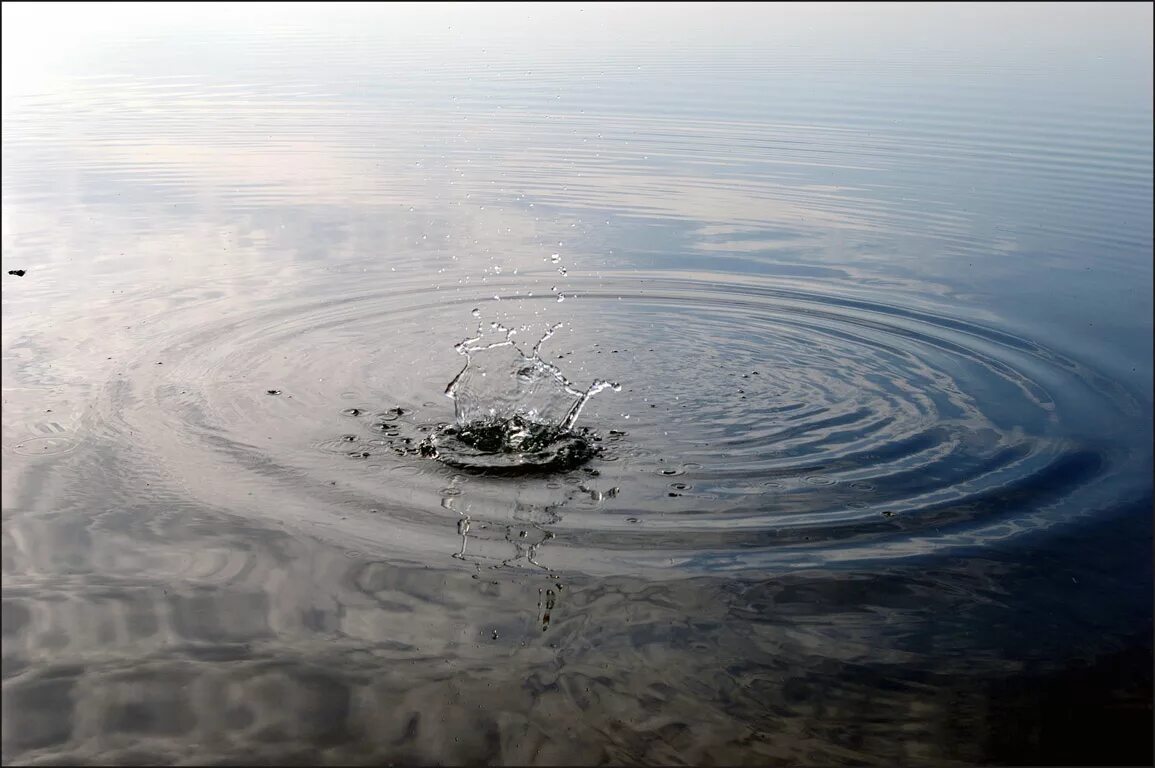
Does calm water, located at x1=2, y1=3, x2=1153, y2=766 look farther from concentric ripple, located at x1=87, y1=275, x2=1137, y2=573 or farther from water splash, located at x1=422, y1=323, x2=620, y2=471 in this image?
water splash, located at x1=422, y1=323, x2=620, y2=471

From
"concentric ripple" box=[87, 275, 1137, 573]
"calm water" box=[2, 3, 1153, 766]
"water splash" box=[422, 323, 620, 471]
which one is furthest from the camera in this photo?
"water splash" box=[422, 323, 620, 471]

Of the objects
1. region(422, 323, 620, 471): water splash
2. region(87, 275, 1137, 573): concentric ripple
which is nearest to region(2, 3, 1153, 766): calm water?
region(87, 275, 1137, 573): concentric ripple

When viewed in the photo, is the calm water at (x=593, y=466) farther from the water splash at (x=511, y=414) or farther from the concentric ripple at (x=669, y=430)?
the water splash at (x=511, y=414)

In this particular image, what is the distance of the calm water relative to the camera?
16.6 feet

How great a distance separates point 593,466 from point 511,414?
1003 millimetres

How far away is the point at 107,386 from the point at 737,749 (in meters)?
5.63

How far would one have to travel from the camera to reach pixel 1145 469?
747cm

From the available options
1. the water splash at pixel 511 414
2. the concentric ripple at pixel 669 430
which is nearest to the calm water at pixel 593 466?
the concentric ripple at pixel 669 430

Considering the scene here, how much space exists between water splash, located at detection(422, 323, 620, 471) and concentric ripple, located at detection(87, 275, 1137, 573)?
113 millimetres

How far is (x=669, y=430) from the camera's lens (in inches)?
309

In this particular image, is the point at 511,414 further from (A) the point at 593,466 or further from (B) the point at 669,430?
(B) the point at 669,430

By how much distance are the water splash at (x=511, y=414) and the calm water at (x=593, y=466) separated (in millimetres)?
166

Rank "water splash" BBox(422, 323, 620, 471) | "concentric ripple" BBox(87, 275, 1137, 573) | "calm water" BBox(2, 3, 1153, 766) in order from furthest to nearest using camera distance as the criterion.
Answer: "water splash" BBox(422, 323, 620, 471) < "concentric ripple" BBox(87, 275, 1137, 573) < "calm water" BBox(2, 3, 1153, 766)

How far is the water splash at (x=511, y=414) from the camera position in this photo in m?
7.41
